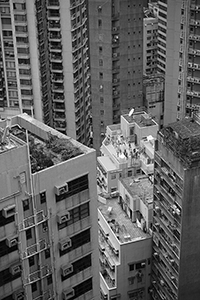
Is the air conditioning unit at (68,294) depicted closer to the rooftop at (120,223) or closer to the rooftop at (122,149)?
the rooftop at (120,223)

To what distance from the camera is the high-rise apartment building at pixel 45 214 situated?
34.6 meters

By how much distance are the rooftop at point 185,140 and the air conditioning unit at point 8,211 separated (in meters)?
27.1

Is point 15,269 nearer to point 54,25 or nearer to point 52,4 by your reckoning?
point 54,25

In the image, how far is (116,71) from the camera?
103812 mm

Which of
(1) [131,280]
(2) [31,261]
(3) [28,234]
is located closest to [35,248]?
(2) [31,261]

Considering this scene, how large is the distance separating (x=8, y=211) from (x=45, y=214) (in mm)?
2826

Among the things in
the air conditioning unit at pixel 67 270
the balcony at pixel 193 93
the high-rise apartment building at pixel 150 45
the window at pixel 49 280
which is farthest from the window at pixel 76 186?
the high-rise apartment building at pixel 150 45

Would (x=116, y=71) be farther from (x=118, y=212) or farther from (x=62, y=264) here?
(x=62, y=264)

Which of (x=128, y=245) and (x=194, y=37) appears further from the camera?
(x=194, y=37)

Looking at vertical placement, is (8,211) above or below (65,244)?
above

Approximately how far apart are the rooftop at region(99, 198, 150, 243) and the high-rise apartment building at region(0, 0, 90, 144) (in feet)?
60.5

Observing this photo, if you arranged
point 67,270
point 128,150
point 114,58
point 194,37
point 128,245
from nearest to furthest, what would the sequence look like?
point 67,270, point 128,245, point 128,150, point 194,37, point 114,58

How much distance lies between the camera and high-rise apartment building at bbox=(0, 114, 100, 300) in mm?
34625

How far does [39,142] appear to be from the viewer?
131 feet
